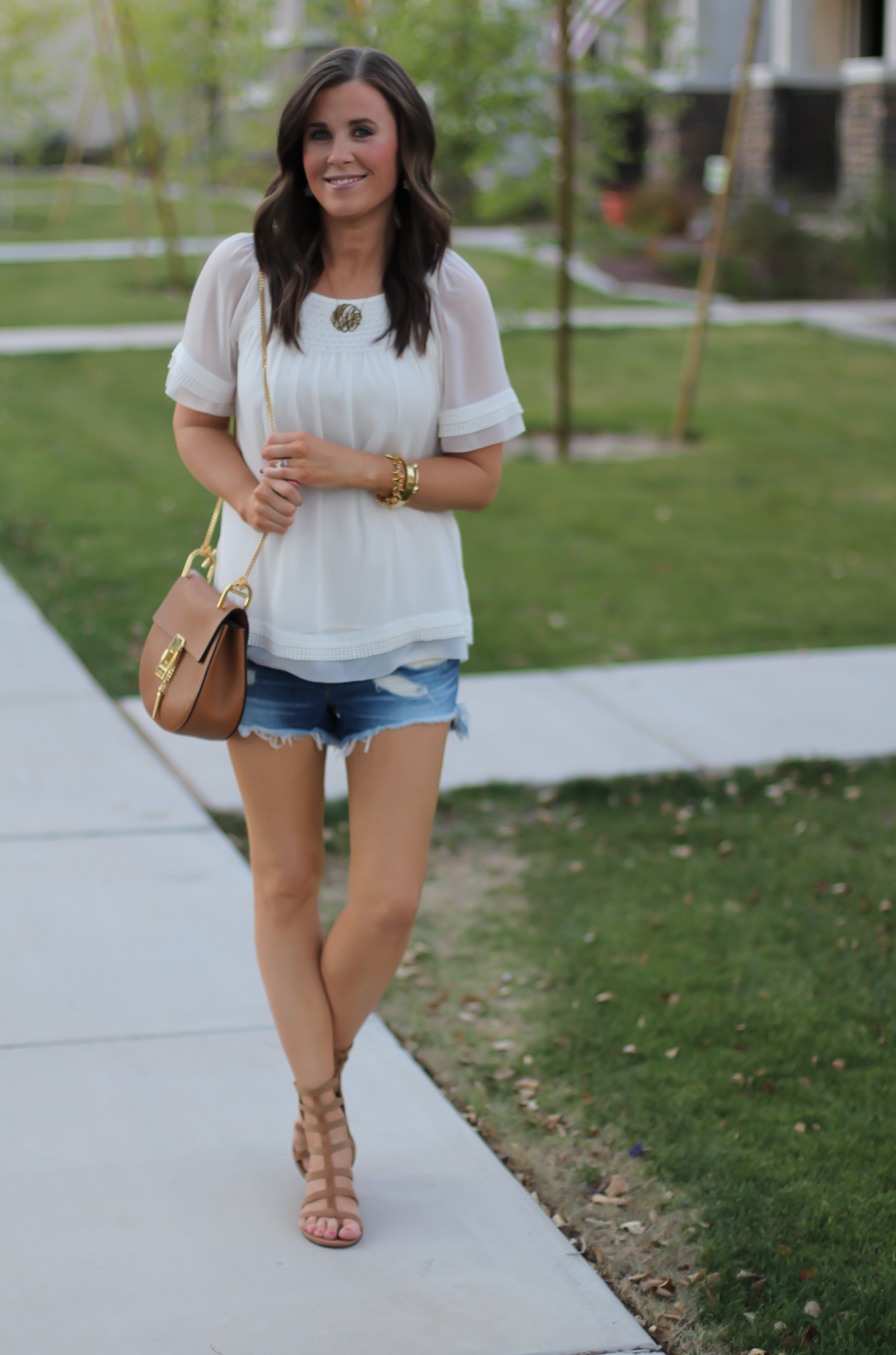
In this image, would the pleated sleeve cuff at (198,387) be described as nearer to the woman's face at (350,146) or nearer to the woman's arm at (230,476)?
the woman's arm at (230,476)

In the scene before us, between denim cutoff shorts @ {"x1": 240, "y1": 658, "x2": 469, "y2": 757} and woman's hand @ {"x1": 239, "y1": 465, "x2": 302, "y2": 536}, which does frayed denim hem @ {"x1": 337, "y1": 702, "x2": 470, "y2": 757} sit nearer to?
denim cutoff shorts @ {"x1": 240, "y1": 658, "x2": 469, "y2": 757}

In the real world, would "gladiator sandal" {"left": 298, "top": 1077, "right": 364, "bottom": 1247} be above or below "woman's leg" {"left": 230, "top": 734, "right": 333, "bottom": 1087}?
below

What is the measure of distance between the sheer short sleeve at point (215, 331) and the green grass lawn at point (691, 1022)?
172cm

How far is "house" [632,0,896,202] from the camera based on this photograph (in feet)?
66.8

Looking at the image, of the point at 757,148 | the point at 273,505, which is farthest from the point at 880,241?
the point at 273,505

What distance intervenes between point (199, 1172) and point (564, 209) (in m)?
8.16

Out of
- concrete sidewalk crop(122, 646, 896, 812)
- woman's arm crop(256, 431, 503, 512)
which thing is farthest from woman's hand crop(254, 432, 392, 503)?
concrete sidewalk crop(122, 646, 896, 812)

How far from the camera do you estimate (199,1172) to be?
3.01 m

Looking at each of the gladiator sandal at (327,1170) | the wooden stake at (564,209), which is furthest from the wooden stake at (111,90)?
the gladiator sandal at (327,1170)

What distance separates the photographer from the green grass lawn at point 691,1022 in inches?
114

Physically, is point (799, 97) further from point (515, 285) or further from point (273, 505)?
point (273, 505)

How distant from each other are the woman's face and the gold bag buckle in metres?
0.78

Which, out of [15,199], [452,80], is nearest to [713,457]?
[452,80]

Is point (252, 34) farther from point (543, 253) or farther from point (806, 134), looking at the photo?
point (806, 134)
